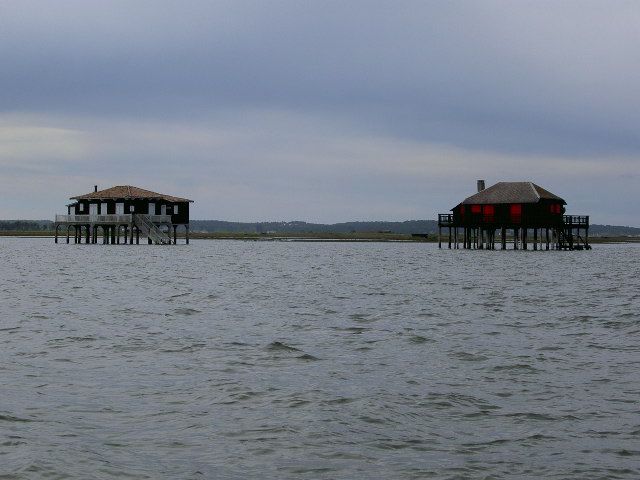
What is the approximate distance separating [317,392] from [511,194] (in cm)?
7656

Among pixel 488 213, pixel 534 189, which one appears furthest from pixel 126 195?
pixel 534 189

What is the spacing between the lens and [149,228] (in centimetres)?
9375

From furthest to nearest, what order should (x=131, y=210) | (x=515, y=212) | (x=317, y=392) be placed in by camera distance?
(x=131, y=210)
(x=515, y=212)
(x=317, y=392)

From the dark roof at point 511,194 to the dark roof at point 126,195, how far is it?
31379 millimetres

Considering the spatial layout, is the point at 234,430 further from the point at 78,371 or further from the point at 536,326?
the point at 536,326

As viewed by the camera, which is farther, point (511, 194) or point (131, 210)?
point (131, 210)

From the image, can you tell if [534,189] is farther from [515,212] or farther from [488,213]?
[488,213]

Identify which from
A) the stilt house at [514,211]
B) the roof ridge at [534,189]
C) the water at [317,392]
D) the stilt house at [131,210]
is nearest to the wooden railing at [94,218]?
the stilt house at [131,210]

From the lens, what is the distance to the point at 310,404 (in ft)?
38.1

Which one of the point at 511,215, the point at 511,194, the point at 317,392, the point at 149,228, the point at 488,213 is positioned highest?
the point at 511,194

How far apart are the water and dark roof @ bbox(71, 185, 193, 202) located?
65.6 metres

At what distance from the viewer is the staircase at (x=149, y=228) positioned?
91775 mm

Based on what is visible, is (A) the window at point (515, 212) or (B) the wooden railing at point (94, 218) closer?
(A) the window at point (515, 212)

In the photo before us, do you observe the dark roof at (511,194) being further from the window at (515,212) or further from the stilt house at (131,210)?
the stilt house at (131,210)
